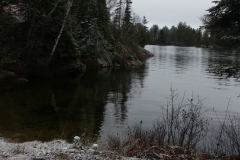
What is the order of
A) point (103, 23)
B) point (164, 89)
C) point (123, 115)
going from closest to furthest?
1. point (123, 115)
2. point (164, 89)
3. point (103, 23)

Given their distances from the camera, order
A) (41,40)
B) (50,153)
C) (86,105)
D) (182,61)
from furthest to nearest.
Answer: (182,61) → (41,40) → (86,105) → (50,153)

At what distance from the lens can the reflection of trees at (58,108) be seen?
11.9 metres

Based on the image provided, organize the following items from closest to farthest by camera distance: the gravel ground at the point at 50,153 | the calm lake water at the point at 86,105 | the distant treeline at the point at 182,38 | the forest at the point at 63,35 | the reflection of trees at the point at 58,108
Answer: the gravel ground at the point at 50,153 → the forest at the point at 63,35 → the reflection of trees at the point at 58,108 → the calm lake water at the point at 86,105 → the distant treeline at the point at 182,38

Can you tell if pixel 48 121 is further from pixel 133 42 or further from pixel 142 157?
pixel 133 42

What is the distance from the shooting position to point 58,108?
16156 mm

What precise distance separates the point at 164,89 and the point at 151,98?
14.4 ft

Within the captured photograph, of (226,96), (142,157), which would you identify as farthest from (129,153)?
(226,96)

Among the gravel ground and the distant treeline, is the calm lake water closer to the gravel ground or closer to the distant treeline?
the gravel ground

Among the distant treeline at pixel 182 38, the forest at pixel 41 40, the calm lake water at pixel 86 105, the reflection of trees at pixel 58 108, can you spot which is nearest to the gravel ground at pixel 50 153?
the calm lake water at pixel 86 105

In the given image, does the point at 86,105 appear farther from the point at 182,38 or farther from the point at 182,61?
the point at 182,38

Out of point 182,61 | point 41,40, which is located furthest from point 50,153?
point 182,61

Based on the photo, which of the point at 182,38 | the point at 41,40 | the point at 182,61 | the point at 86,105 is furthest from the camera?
the point at 182,38

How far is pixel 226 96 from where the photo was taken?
21.9 m

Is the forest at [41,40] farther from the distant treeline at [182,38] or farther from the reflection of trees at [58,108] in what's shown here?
the distant treeline at [182,38]
